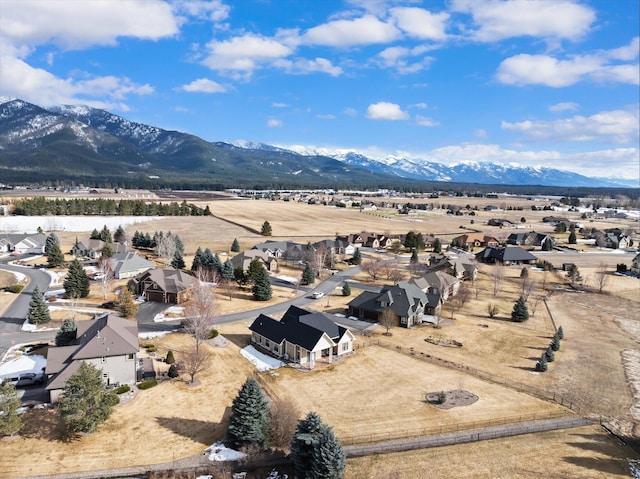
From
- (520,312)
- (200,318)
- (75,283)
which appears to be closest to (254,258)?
(75,283)

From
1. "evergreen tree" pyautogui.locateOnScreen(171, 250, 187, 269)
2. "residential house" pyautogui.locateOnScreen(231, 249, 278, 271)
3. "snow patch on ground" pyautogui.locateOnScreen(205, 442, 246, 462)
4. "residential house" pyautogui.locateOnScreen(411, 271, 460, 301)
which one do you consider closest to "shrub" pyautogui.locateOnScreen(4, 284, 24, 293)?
"evergreen tree" pyautogui.locateOnScreen(171, 250, 187, 269)

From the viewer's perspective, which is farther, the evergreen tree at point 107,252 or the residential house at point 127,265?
the evergreen tree at point 107,252

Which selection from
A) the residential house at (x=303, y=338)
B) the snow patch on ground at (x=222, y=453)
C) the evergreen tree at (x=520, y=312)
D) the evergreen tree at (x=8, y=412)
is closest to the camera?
the snow patch on ground at (x=222, y=453)

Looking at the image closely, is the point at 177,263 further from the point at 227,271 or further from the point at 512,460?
the point at 512,460

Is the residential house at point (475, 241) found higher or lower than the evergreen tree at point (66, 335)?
higher

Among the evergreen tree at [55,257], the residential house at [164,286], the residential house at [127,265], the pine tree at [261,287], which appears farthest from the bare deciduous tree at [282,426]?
the evergreen tree at [55,257]

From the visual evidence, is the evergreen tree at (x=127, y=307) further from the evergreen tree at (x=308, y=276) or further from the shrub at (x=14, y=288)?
the evergreen tree at (x=308, y=276)
